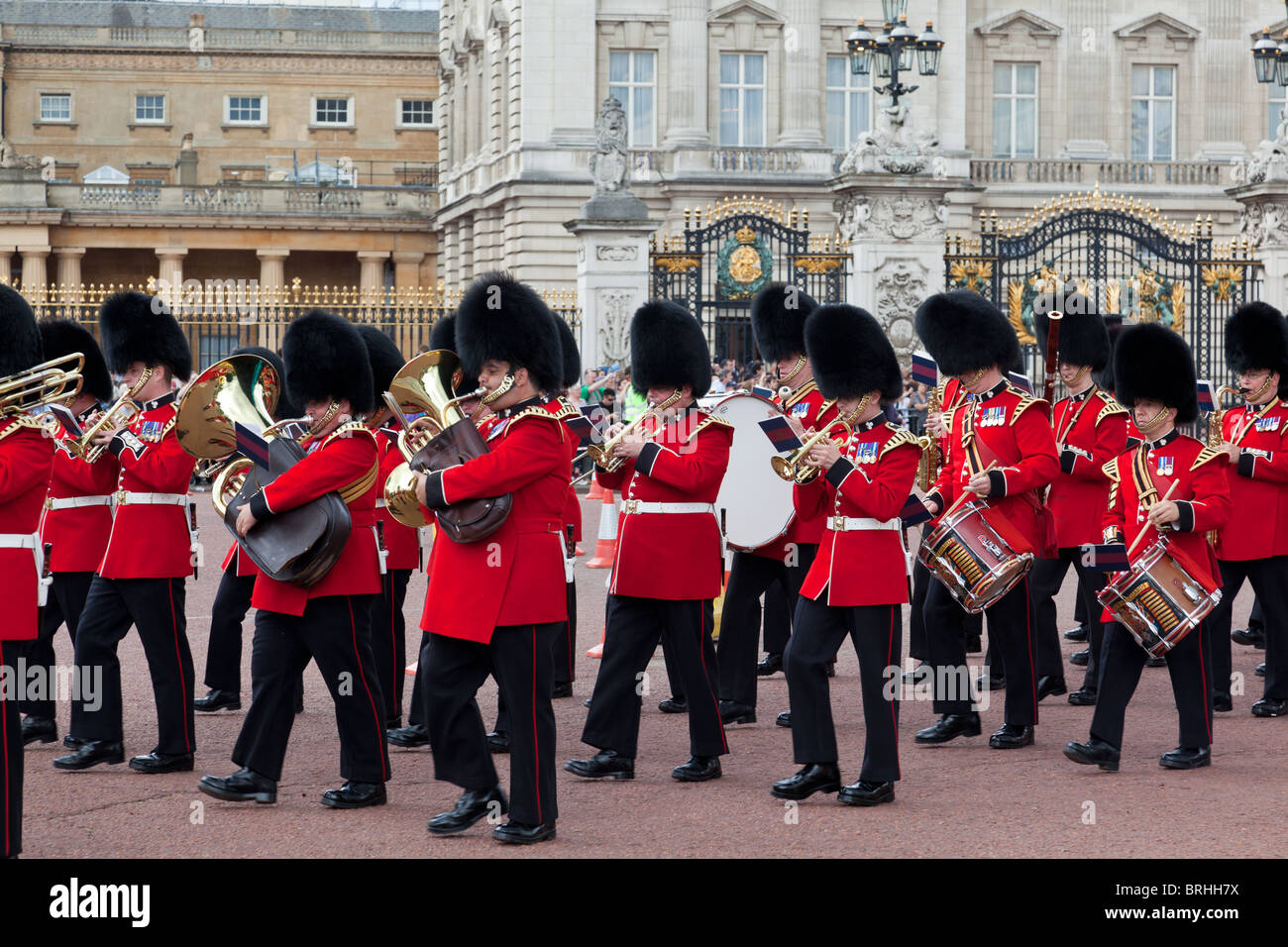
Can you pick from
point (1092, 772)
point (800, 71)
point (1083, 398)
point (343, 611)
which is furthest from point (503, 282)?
point (800, 71)

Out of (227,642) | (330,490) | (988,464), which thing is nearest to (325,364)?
(330,490)

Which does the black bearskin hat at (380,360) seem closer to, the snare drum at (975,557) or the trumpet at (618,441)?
the trumpet at (618,441)

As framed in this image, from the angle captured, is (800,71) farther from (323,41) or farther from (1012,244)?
(323,41)

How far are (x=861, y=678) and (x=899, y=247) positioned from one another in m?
9.91

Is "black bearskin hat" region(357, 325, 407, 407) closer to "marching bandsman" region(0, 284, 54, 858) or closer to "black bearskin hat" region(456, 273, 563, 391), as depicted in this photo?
"black bearskin hat" region(456, 273, 563, 391)

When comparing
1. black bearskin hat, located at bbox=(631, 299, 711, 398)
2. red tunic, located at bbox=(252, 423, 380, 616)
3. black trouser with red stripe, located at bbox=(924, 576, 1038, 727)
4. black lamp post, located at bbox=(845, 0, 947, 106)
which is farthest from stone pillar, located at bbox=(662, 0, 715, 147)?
red tunic, located at bbox=(252, 423, 380, 616)

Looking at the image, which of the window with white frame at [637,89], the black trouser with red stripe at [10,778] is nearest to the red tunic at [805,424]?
the black trouser with red stripe at [10,778]

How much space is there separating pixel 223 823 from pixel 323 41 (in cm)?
4006

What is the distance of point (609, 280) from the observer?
1582 cm

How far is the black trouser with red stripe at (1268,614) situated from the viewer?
23.5ft

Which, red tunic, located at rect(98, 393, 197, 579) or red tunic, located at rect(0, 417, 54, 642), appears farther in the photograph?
red tunic, located at rect(98, 393, 197, 579)

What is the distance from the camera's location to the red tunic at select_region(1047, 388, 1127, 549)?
7.68 meters

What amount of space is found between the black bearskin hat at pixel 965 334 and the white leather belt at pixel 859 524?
1.10 metres

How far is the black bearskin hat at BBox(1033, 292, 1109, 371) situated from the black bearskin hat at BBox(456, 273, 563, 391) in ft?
10.0
